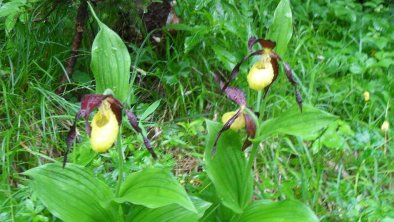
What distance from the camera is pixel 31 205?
1320 millimetres

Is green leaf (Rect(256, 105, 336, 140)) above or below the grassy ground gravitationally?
above

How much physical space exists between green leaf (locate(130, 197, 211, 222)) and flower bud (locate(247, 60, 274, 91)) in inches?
12.0

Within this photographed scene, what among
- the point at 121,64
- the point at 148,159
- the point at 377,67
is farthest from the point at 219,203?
the point at 377,67

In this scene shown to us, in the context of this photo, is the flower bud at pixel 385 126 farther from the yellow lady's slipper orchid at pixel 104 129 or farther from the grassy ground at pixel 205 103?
the yellow lady's slipper orchid at pixel 104 129

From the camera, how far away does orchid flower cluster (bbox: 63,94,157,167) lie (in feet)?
3.40

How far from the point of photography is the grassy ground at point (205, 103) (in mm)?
1609

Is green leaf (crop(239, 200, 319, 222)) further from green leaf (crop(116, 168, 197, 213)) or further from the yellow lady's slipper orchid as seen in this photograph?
the yellow lady's slipper orchid

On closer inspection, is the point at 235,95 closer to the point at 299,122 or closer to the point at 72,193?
the point at 299,122

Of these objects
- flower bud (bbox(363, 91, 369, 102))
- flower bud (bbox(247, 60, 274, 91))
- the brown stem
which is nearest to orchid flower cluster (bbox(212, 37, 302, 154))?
flower bud (bbox(247, 60, 274, 91))

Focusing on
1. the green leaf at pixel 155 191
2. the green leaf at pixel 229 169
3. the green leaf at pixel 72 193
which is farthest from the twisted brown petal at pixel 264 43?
the green leaf at pixel 72 193

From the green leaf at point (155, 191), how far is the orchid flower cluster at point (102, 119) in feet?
0.45

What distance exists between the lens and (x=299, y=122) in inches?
48.4

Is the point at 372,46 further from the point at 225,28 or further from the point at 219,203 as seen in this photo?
the point at 219,203

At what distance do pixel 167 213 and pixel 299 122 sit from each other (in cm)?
38
